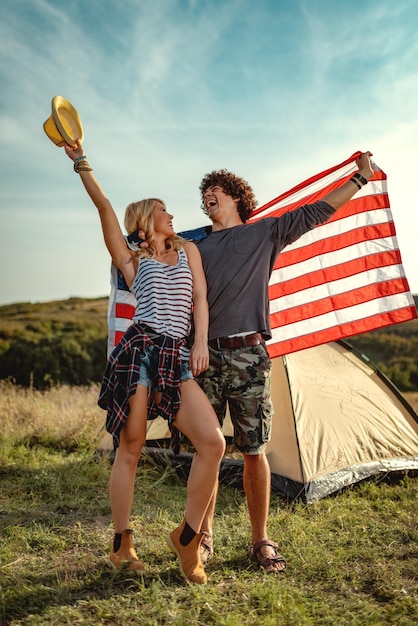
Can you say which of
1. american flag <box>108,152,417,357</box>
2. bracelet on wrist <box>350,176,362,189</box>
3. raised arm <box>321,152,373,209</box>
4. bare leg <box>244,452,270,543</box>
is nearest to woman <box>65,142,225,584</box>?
bare leg <box>244,452,270,543</box>

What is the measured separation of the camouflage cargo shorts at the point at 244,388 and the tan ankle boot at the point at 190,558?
1.88ft

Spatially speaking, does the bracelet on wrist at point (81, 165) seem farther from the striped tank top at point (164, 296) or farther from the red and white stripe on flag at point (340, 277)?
the red and white stripe on flag at point (340, 277)

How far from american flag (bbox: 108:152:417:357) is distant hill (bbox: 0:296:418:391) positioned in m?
10.2

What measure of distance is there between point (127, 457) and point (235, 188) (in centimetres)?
169

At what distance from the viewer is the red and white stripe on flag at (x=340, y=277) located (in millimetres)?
4410

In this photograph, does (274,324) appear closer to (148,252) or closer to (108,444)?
(148,252)

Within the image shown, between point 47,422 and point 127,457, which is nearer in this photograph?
point 127,457

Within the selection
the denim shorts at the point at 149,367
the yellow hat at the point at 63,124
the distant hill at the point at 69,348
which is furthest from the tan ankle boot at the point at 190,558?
the distant hill at the point at 69,348

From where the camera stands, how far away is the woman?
2848mm

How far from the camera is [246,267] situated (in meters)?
3.27

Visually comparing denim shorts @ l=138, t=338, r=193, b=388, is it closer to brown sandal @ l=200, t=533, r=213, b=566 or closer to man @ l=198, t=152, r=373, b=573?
man @ l=198, t=152, r=373, b=573

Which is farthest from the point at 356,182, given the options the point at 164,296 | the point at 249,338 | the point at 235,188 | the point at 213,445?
the point at 213,445

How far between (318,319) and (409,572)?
6.14 ft

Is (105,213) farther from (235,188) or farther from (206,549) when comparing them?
(206,549)
